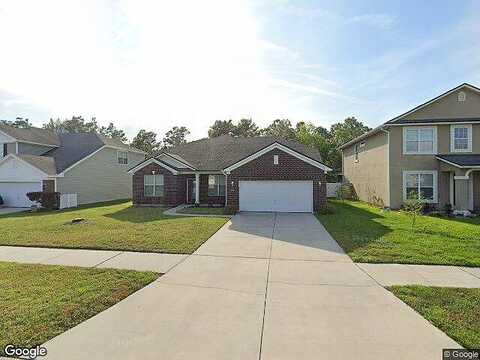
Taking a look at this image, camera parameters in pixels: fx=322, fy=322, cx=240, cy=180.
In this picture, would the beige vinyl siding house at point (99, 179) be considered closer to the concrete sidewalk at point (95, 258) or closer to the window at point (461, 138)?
the concrete sidewalk at point (95, 258)

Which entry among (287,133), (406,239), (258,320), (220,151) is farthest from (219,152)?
(287,133)

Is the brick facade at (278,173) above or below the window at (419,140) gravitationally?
below

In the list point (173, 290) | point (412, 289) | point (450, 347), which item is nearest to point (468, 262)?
point (412, 289)

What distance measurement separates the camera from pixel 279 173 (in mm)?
18656

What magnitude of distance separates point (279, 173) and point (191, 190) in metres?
7.30

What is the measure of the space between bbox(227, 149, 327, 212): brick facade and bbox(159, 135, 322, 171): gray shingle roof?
10.4 ft

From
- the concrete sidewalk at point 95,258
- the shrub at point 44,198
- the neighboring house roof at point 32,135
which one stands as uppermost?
the neighboring house roof at point 32,135

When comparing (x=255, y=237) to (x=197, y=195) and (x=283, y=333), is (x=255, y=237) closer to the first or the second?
(x=283, y=333)

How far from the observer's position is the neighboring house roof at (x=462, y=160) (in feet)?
54.7

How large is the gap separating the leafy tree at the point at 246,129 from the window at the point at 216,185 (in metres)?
32.9

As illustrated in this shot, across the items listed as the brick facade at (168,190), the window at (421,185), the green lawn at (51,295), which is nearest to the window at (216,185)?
the brick facade at (168,190)

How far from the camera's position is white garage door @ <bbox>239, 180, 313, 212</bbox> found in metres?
18.5

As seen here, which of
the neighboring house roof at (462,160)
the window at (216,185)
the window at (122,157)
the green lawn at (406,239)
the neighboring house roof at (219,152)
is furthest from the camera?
the window at (122,157)

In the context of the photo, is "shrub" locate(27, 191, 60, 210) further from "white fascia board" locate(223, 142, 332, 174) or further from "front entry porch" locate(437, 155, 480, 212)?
"front entry porch" locate(437, 155, 480, 212)
